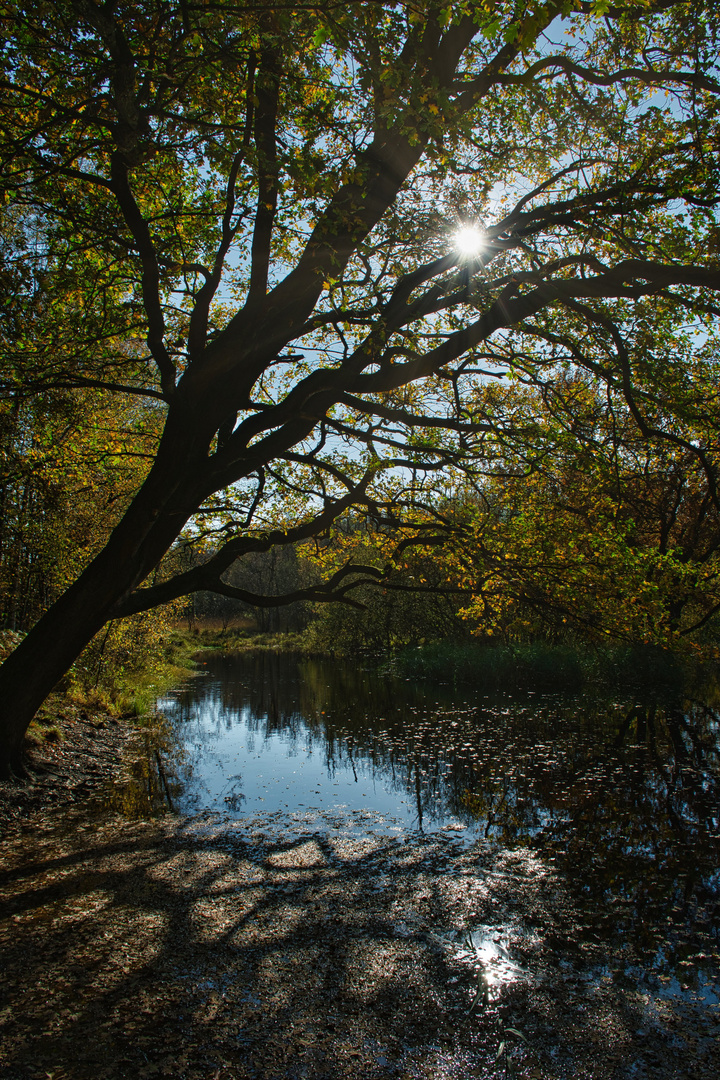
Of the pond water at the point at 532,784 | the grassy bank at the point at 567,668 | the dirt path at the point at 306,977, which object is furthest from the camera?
the grassy bank at the point at 567,668

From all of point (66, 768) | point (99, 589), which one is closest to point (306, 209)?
point (99, 589)

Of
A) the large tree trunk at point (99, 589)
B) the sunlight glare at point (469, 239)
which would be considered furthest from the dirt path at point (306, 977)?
the sunlight glare at point (469, 239)

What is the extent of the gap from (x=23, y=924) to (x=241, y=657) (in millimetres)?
36273

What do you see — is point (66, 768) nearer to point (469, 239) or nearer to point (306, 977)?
point (306, 977)

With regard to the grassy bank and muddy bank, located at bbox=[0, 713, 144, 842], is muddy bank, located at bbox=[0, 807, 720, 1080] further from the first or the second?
the grassy bank

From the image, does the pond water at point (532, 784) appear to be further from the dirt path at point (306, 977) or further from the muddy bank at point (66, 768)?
the muddy bank at point (66, 768)

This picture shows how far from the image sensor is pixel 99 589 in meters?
6.93

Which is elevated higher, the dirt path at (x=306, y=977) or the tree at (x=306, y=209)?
the tree at (x=306, y=209)

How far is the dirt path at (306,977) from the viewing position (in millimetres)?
3174

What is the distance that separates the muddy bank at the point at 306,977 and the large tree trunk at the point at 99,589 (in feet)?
5.69

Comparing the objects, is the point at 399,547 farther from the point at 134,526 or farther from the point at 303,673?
the point at 303,673

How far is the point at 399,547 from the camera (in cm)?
808

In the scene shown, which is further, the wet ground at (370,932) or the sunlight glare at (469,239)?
the sunlight glare at (469,239)

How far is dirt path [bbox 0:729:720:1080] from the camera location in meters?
3.17
